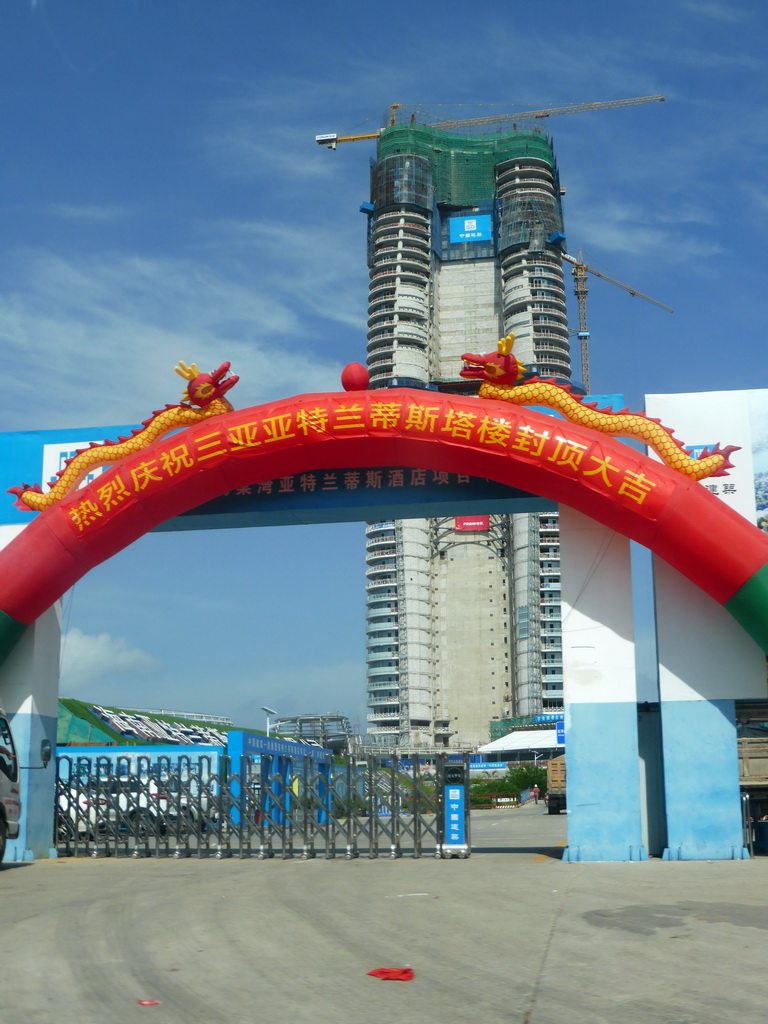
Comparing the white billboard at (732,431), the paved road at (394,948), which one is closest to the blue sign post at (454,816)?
the paved road at (394,948)

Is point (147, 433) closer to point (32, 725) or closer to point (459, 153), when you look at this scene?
point (32, 725)

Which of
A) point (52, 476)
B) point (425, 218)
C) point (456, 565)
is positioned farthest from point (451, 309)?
point (52, 476)

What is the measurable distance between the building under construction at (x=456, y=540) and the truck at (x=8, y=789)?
10127cm

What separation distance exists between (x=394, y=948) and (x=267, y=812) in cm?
1136

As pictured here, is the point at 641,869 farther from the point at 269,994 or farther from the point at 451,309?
the point at 451,309

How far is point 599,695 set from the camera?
17594mm

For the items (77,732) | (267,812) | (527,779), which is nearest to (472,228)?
(527,779)

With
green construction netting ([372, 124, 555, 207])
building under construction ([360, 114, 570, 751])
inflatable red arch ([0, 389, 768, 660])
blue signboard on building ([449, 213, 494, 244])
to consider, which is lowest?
inflatable red arch ([0, 389, 768, 660])

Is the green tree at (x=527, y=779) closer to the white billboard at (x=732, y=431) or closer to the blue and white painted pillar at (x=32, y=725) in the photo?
the blue and white painted pillar at (x=32, y=725)

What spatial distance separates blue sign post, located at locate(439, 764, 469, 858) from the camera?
1897 cm

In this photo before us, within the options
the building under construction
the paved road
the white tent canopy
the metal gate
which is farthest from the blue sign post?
the building under construction

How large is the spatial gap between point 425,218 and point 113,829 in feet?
373

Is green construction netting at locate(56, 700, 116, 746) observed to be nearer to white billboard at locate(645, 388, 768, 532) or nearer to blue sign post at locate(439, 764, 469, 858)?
blue sign post at locate(439, 764, 469, 858)

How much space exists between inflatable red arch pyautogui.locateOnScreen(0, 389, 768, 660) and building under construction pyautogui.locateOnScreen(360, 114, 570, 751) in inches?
3916
